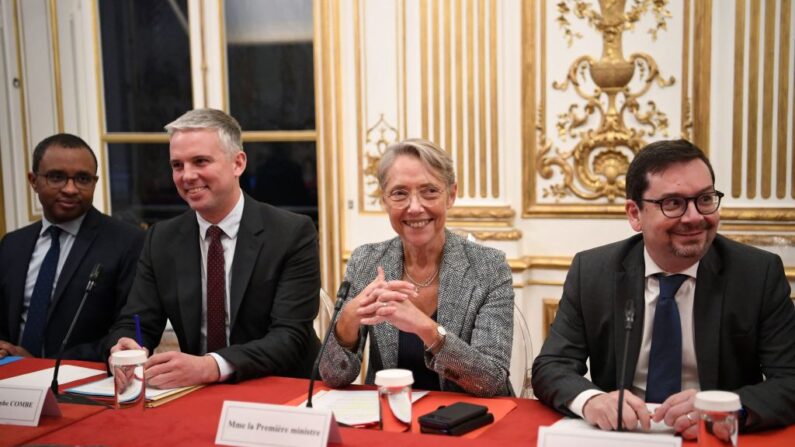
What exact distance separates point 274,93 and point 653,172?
3112 mm

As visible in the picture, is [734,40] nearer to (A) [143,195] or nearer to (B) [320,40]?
(B) [320,40]

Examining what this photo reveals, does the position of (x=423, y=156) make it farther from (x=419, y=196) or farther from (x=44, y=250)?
(x=44, y=250)

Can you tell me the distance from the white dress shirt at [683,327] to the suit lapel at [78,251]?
81.4 inches

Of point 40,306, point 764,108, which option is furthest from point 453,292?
point 764,108

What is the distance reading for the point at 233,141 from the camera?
8.45 ft

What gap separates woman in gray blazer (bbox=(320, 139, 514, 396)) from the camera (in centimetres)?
199

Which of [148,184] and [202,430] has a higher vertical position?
[148,184]

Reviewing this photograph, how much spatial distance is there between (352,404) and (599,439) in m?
0.70

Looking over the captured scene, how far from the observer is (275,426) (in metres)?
1.52

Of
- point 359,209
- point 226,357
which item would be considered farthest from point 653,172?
point 359,209

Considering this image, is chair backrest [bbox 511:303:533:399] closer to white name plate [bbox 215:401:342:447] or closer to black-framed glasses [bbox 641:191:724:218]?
black-framed glasses [bbox 641:191:724:218]

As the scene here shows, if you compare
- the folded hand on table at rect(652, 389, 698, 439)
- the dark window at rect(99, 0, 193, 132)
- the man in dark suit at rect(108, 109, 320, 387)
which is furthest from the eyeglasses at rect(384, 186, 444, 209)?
the dark window at rect(99, 0, 193, 132)

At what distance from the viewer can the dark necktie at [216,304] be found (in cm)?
245

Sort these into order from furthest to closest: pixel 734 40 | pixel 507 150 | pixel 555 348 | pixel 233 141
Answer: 1. pixel 507 150
2. pixel 734 40
3. pixel 233 141
4. pixel 555 348
